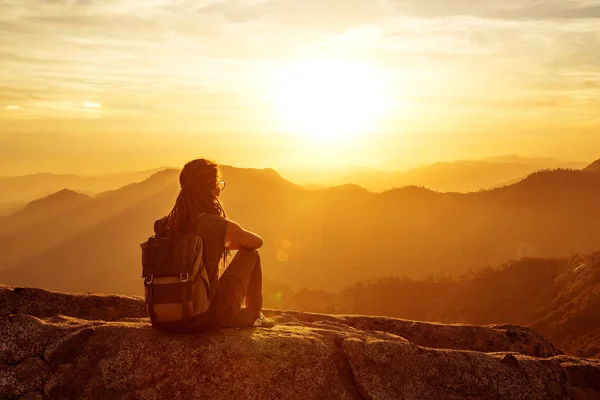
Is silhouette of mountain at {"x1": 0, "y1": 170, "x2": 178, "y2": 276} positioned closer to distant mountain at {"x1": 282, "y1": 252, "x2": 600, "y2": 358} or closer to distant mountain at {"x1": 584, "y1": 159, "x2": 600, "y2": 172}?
distant mountain at {"x1": 282, "y1": 252, "x2": 600, "y2": 358}

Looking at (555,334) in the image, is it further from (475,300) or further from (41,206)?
(41,206)

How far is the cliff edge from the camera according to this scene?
Answer: 6152 mm

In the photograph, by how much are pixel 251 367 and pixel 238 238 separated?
1.85 m

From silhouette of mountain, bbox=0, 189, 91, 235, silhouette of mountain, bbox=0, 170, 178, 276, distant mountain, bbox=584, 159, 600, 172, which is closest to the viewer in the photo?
distant mountain, bbox=584, 159, 600, 172

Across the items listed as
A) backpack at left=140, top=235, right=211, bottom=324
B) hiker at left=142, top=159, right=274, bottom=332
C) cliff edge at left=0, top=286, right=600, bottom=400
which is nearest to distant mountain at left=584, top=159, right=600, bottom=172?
cliff edge at left=0, top=286, right=600, bottom=400

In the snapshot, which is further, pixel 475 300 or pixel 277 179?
pixel 277 179

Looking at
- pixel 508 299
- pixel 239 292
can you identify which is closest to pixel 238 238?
pixel 239 292

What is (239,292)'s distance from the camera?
7.03 m

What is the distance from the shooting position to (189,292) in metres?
5.96

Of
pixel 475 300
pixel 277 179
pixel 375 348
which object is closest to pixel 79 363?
pixel 375 348

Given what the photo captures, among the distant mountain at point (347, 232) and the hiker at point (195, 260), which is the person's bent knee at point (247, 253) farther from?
the distant mountain at point (347, 232)

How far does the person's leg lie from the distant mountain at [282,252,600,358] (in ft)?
81.8

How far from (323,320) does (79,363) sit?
566 centimetres

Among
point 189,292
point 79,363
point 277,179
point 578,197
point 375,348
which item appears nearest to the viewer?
point 189,292
